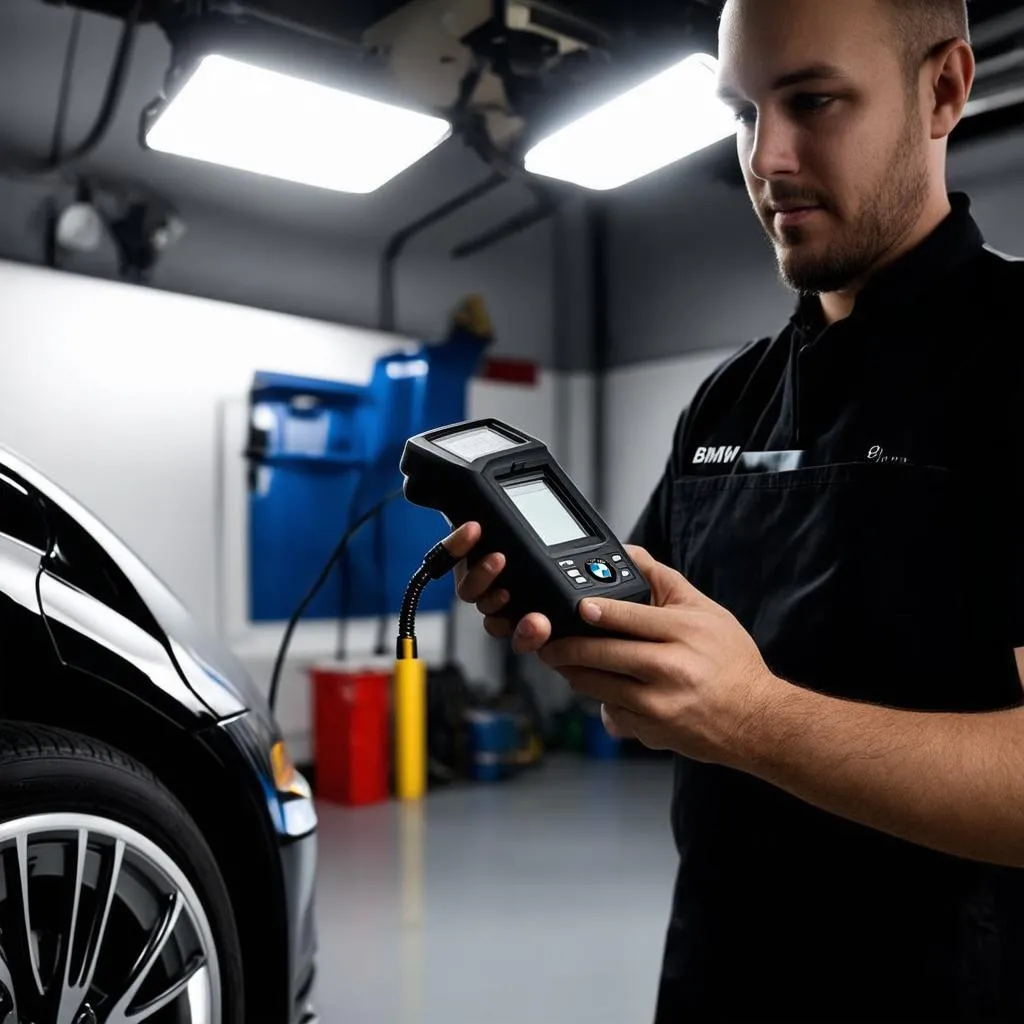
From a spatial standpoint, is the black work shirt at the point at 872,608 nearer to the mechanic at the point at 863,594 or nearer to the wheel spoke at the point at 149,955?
the mechanic at the point at 863,594

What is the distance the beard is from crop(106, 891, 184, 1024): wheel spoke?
3.60 ft

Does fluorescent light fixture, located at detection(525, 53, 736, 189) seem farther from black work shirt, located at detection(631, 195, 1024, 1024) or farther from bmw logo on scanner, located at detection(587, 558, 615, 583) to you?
bmw logo on scanner, located at detection(587, 558, 615, 583)

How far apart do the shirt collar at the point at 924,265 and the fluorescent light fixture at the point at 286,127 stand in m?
2.22

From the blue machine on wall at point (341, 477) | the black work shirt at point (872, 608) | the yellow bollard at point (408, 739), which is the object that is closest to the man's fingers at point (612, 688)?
the black work shirt at point (872, 608)

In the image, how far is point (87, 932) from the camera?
1243 millimetres

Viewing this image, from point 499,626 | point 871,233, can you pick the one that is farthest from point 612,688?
point 871,233

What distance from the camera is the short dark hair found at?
2.68ft

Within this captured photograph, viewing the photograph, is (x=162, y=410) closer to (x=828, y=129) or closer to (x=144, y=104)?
(x=144, y=104)

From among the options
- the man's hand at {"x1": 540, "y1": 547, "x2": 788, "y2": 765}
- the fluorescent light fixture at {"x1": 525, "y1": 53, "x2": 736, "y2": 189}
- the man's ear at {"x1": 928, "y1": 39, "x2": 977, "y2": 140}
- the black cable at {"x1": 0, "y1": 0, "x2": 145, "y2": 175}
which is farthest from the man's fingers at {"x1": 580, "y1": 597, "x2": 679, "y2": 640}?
the black cable at {"x1": 0, "y1": 0, "x2": 145, "y2": 175}

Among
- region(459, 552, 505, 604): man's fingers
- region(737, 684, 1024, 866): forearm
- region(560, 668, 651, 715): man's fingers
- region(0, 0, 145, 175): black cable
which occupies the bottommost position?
region(737, 684, 1024, 866): forearm

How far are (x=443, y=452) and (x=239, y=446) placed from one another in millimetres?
3601

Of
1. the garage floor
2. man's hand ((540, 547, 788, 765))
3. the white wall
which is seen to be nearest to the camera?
man's hand ((540, 547, 788, 765))

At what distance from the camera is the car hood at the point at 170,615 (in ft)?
4.54

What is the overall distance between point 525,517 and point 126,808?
0.80 meters
